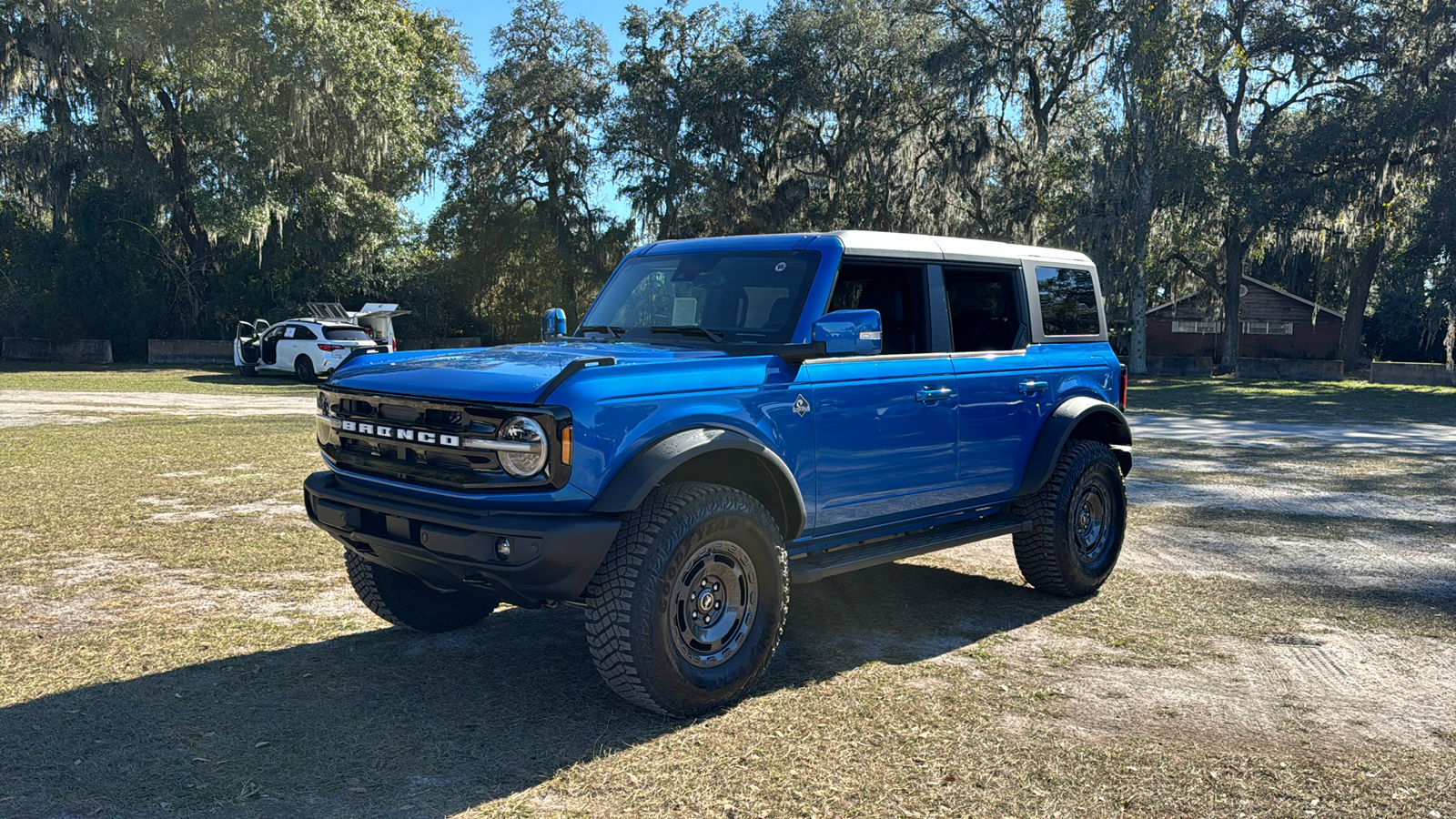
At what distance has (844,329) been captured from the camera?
16.4 ft

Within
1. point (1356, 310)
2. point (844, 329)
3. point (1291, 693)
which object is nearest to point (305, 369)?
point (844, 329)

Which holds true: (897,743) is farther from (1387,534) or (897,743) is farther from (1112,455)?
(1387,534)

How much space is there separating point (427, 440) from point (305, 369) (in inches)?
1013

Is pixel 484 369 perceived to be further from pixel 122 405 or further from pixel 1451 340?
pixel 1451 340

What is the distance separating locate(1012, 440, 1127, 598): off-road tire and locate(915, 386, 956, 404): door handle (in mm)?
1171

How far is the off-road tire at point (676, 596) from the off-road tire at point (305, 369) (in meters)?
25.6

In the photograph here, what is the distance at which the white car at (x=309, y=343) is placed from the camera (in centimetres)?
2777

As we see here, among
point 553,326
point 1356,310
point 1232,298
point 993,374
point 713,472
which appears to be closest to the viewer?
point 713,472

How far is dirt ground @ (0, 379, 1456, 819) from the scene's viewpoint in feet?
12.7

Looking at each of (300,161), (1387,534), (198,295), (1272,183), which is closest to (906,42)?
(1272,183)

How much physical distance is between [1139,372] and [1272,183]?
825cm

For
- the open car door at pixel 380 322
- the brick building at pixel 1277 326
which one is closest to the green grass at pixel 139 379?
the open car door at pixel 380 322

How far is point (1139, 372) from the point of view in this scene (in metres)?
40.2

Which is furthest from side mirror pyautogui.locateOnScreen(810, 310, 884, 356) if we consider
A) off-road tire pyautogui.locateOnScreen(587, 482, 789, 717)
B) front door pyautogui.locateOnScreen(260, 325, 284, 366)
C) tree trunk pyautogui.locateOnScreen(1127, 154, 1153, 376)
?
tree trunk pyautogui.locateOnScreen(1127, 154, 1153, 376)
